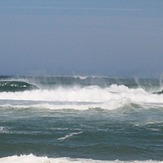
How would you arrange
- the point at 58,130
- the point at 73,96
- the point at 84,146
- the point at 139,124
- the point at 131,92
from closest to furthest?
1. the point at 84,146
2. the point at 58,130
3. the point at 139,124
4. the point at 73,96
5. the point at 131,92

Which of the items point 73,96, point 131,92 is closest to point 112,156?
point 73,96

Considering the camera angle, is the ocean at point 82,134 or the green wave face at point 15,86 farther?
the green wave face at point 15,86

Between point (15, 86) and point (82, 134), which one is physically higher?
point (15, 86)

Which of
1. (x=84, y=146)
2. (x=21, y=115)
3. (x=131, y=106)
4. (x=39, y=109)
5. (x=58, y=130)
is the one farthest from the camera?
(x=131, y=106)

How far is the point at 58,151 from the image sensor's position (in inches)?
649

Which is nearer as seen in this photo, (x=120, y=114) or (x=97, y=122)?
(x=97, y=122)

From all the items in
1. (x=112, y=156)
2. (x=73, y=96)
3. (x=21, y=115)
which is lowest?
(x=112, y=156)

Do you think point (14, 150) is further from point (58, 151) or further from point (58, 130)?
point (58, 130)

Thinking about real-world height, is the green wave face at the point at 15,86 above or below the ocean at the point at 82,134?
above

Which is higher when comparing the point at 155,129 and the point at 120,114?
the point at 120,114

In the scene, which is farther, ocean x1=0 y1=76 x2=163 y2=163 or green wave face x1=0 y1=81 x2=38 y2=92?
green wave face x1=0 y1=81 x2=38 y2=92

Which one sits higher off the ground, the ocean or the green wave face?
the green wave face

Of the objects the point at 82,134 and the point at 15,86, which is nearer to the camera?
the point at 82,134

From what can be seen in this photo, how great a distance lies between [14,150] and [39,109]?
13.6 meters
